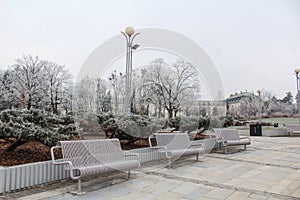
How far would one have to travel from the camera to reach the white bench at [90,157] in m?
4.03

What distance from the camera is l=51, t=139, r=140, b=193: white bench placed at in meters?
4.03

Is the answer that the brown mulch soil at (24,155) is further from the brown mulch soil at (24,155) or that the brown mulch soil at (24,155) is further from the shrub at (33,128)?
the shrub at (33,128)

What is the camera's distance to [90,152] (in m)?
4.64

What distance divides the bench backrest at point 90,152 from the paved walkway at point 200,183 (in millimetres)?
359

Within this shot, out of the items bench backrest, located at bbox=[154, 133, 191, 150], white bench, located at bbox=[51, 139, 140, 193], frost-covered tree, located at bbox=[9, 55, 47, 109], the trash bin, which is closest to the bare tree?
the trash bin

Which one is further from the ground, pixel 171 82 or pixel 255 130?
pixel 171 82

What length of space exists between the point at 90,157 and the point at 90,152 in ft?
0.29

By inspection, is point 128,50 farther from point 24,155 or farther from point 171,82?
point 171,82

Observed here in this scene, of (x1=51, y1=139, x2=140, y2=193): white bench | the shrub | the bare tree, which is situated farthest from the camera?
the bare tree

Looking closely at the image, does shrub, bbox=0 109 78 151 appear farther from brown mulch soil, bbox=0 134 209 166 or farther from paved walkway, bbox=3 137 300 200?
paved walkway, bbox=3 137 300 200

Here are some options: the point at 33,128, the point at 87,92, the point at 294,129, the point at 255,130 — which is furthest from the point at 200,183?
the point at 294,129

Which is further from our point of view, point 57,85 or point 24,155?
point 57,85

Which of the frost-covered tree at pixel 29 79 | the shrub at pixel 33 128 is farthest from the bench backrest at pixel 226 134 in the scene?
the frost-covered tree at pixel 29 79

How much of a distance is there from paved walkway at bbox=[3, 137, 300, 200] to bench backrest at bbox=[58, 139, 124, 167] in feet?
1.18
